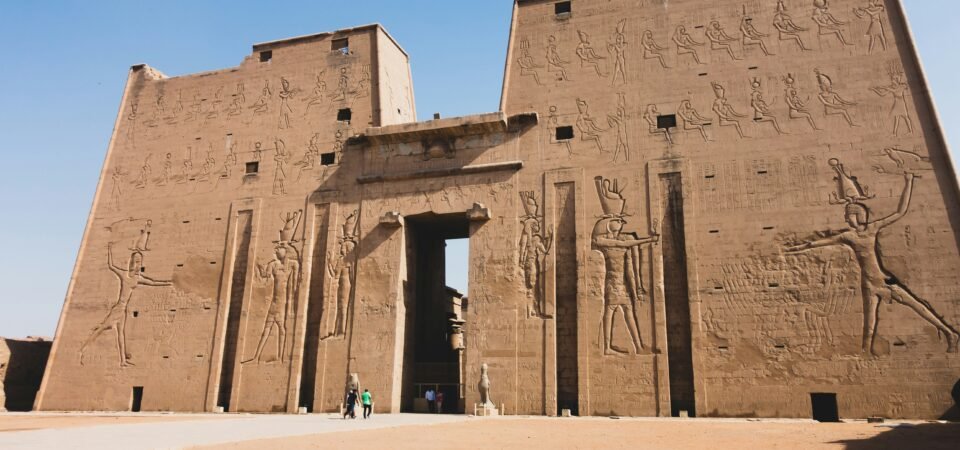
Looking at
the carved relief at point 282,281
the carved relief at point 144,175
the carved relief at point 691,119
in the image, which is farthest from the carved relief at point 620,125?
the carved relief at point 144,175

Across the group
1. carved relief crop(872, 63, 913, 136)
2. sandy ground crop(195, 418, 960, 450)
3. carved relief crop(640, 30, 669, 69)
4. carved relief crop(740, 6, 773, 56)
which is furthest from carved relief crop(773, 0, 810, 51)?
sandy ground crop(195, 418, 960, 450)

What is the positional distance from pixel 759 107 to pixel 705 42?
7.52 ft

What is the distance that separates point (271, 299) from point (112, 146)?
851 cm

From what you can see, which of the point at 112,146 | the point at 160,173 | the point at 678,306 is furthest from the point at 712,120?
the point at 112,146

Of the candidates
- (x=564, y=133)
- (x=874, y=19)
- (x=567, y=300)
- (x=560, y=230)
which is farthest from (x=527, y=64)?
(x=874, y=19)

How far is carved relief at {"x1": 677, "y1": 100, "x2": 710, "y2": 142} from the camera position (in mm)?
16656

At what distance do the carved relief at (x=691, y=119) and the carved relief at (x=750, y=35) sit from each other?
6.67 feet

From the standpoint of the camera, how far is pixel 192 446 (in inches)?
289

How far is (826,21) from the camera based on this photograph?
653 inches

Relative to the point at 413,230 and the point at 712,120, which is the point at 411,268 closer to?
the point at 413,230

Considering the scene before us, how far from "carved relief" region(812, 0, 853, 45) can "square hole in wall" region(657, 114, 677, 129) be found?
3.98 meters

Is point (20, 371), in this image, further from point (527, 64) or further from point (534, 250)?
point (527, 64)

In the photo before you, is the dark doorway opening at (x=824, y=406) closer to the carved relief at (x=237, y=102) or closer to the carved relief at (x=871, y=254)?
the carved relief at (x=871, y=254)

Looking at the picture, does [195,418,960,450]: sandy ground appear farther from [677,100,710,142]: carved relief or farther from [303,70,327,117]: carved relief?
[303,70,327,117]: carved relief
